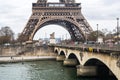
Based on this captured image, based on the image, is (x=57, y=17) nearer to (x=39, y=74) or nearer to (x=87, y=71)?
(x=39, y=74)

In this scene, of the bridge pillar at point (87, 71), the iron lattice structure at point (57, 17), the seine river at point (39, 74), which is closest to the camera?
the bridge pillar at point (87, 71)

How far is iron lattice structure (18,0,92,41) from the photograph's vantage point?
10212 centimetres

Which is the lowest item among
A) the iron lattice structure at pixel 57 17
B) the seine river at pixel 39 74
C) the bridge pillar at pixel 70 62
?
the seine river at pixel 39 74

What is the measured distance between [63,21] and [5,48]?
82.2ft

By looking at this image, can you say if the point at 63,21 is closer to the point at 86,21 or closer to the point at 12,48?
the point at 86,21

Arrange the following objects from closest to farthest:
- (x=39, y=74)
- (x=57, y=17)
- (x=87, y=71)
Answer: (x=87, y=71), (x=39, y=74), (x=57, y=17)

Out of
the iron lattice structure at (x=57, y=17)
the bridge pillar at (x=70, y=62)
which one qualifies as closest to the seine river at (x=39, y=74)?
the bridge pillar at (x=70, y=62)

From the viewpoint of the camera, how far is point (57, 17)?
10481 cm

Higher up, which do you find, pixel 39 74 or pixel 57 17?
pixel 57 17

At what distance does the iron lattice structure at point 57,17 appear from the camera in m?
102

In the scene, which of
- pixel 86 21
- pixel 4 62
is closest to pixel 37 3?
pixel 86 21

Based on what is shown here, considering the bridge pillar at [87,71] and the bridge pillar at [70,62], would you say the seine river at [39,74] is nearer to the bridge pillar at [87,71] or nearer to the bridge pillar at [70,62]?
the bridge pillar at [87,71]

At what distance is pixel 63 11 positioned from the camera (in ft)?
348

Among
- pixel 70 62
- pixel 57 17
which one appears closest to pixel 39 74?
pixel 70 62
